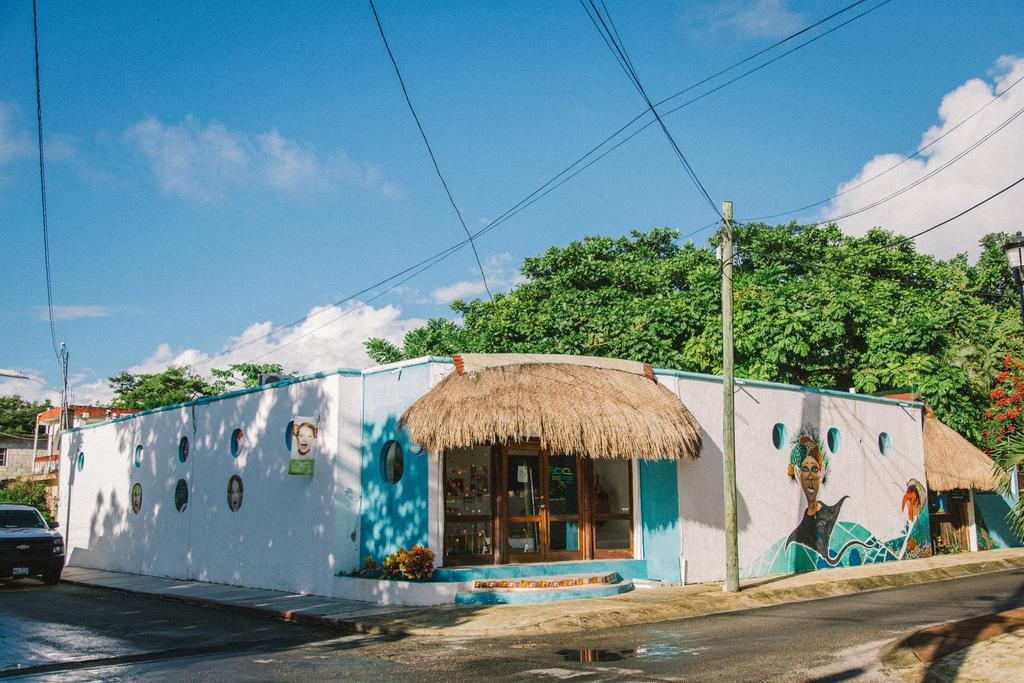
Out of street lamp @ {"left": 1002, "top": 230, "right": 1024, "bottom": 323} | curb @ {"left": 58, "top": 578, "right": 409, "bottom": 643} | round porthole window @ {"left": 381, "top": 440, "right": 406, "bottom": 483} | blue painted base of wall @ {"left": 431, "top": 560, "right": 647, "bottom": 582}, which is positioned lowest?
curb @ {"left": 58, "top": 578, "right": 409, "bottom": 643}

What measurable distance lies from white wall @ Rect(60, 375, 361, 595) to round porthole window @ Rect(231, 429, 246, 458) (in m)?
0.14

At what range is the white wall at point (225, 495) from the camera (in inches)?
604

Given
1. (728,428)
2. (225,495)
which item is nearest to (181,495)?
(225,495)

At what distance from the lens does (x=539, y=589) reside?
1359cm

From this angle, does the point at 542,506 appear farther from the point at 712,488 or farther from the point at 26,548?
the point at 26,548

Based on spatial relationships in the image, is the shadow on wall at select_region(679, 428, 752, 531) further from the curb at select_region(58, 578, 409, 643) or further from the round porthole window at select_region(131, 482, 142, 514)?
the round porthole window at select_region(131, 482, 142, 514)

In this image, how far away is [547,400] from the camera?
1428 cm

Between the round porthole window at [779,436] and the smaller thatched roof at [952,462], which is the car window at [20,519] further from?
the smaller thatched roof at [952,462]

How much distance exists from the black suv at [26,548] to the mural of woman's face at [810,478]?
16.6 meters

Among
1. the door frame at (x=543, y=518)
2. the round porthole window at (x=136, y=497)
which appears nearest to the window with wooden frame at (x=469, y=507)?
the door frame at (x=543, y=518)

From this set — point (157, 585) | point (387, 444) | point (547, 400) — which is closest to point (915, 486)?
point (547, 400)

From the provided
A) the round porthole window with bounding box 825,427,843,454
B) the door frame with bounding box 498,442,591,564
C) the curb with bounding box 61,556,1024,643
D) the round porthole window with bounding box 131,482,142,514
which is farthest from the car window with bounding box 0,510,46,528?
the round porthole window with bounding box 825,427,843,454

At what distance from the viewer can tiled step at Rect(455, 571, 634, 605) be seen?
13.5 metres

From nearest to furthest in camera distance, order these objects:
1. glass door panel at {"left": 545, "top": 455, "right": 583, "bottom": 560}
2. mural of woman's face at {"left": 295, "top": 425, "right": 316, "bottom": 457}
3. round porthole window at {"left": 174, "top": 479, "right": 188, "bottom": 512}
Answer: mural of woman's face at {"left": 295, "top": 425, "right": 316, "bottom": 457}
glass door panel at {"left": 545, "top": 455, "right": 583, "bottom": 560}
round porthole window at {"left": 174, "top": 479, "right": 188, "bottom": 512}
